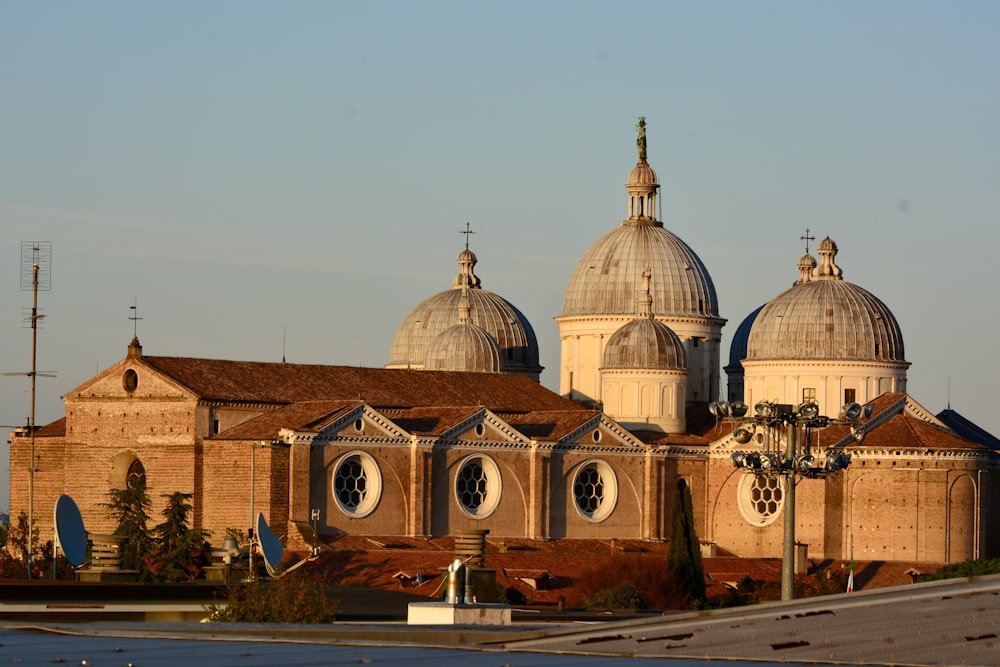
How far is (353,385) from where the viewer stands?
8531 cm

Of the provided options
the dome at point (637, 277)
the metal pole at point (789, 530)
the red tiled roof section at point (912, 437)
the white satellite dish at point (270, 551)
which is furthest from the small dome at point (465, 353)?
the metal pole at point (789, 530)

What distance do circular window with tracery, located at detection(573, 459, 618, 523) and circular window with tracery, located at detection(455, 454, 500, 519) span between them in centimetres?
409

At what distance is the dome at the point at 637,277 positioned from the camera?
3752 inches

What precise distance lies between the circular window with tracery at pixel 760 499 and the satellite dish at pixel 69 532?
3396 centimetres

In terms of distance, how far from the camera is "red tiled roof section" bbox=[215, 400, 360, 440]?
76938mm

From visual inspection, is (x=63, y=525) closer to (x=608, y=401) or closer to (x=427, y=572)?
(x=427, y=572)

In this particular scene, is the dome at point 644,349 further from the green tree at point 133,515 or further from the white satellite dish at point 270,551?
the white satellite dish at point 270,551

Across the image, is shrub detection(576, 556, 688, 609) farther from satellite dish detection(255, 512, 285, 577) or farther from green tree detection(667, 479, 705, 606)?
satellite dish detection(255, 512, 285, 577)

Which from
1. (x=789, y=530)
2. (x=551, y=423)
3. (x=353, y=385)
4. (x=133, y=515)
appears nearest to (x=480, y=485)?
(x=551, y=423)

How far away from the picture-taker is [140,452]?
3169 inches

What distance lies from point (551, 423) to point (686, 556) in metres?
11.6

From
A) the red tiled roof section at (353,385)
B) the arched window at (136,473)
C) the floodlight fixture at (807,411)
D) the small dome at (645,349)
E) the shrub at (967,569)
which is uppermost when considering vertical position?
the small dome at (645,349)

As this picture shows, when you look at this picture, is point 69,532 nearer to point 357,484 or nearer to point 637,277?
point 357,484

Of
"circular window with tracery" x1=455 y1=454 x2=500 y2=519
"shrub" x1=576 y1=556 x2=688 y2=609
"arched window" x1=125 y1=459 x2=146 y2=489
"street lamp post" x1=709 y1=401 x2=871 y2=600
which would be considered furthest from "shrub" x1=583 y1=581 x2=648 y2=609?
"arched window" x1=125 y1=459 x2=146 y2=489
